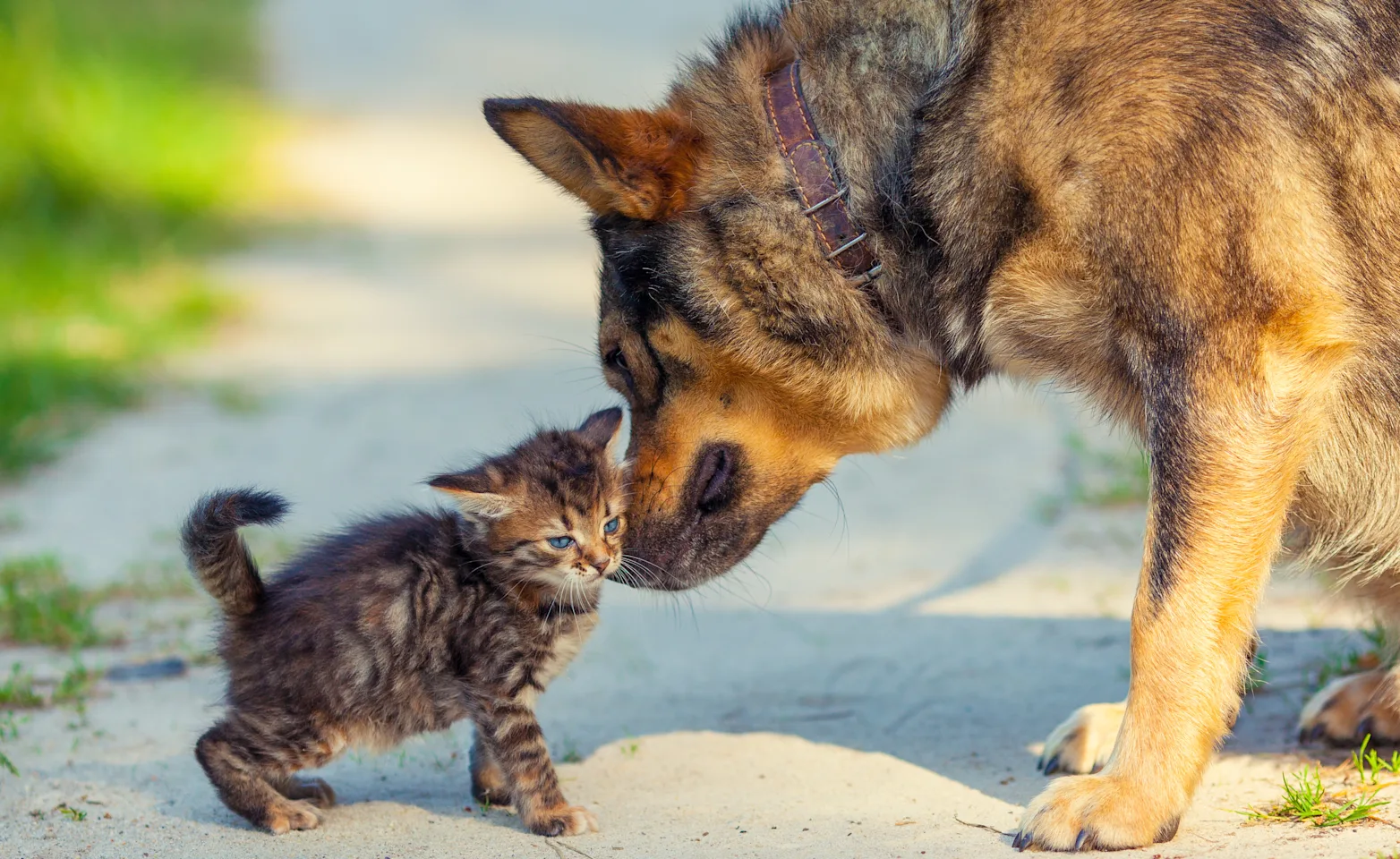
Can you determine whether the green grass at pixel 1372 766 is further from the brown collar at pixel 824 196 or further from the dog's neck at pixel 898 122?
the brown collar at pixel 824 196

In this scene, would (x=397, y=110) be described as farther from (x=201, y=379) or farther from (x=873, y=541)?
(x=873, y=541)

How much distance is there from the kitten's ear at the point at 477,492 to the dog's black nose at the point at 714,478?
1.70 ft

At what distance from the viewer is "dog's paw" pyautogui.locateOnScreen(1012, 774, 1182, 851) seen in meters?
3.29

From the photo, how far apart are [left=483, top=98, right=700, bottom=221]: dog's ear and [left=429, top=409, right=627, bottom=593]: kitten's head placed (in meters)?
0.65

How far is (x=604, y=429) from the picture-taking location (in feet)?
13.0

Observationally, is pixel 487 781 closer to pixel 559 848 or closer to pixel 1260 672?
pixel 559 848

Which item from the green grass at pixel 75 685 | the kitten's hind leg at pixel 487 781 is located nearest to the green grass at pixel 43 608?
the green grass at pixel 75 685

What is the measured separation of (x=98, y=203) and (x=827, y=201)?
8.82 m

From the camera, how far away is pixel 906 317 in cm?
387

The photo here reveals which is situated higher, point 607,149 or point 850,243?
point 607,149

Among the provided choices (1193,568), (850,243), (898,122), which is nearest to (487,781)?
(850,243)

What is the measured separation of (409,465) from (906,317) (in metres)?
3.71

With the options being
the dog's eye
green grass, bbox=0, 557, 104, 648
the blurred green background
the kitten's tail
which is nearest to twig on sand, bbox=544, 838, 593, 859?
the kitten's tail

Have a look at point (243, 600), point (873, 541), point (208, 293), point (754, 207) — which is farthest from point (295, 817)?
point (208, 293)
